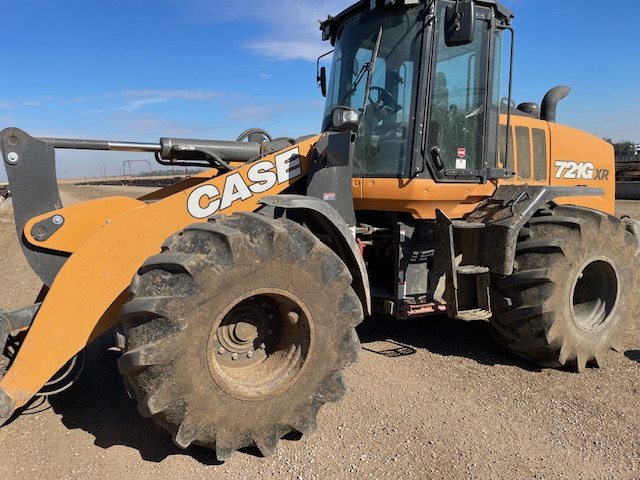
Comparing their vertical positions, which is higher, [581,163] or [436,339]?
[581,163]

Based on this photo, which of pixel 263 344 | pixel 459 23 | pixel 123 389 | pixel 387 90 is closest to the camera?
pixel 263 344

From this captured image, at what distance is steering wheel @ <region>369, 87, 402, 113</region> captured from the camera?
4129 millimetres

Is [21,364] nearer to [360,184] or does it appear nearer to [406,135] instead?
[360,184]

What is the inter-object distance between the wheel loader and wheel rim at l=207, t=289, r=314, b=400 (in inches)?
0.5

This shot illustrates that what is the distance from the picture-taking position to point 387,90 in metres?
4.17

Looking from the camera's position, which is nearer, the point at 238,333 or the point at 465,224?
the point at 238,333

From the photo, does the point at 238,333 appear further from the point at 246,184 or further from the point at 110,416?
the point at 110,416

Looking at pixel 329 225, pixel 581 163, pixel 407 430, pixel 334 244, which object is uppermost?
pixel 581 163

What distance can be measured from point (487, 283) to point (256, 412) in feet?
7.75

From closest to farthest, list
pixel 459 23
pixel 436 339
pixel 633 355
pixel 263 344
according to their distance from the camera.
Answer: pixel 263 344 → pixel 459 23 → pixel 633 355 → pixel 436 339

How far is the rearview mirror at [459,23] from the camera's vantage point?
3785 millimetres

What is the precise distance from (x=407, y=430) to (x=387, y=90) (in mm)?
2643

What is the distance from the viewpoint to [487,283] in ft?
14.4

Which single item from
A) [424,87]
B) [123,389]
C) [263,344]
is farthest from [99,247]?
[424,87]
